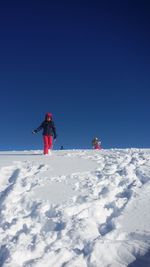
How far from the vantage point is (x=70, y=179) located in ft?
35.2

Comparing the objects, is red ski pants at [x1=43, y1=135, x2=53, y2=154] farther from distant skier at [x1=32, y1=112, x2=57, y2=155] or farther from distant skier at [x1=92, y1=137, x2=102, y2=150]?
distant skier at [x1=92, y1=137, x2=102, y2=150]

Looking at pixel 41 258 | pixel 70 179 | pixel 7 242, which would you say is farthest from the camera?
pixel 70 179

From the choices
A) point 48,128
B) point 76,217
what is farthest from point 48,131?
point 76,217

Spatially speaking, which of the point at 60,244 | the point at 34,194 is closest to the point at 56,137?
the point at 34,194

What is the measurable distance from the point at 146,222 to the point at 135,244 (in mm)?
748

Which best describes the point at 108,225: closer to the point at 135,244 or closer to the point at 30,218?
the point at 135,244

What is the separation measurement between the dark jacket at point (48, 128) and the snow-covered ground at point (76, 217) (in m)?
5.48

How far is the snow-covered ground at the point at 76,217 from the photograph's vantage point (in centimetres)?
689

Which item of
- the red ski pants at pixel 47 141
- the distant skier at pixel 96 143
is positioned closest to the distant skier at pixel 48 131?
the red ski pants at pixel 47 141

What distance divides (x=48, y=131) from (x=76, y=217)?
950cm

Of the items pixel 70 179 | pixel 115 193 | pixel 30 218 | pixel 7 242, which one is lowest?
pixel 7 242

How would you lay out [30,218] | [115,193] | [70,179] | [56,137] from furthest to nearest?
1. [56,137]
2. [70,179]
3. [115,193]
4. [30,218]

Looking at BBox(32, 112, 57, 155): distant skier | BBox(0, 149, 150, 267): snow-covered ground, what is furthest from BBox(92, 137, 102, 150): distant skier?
BBox(0, 149, 150, 267): snow-covered ground

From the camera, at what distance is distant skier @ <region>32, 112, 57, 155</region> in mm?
17188
